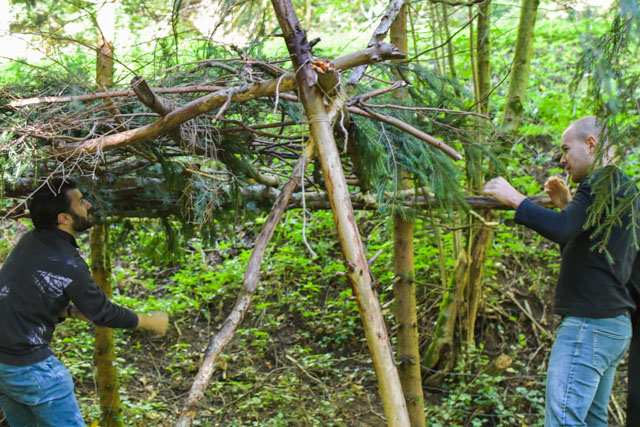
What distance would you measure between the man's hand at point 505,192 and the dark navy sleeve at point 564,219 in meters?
0.15

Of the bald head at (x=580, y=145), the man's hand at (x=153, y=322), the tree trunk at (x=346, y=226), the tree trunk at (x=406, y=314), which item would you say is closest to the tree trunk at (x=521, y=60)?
the tree trunk at (x=406, y=314)

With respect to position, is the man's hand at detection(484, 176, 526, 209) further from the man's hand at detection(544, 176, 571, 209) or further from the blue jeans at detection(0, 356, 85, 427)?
the blue jeans at detection(0, 356, 85, 427)

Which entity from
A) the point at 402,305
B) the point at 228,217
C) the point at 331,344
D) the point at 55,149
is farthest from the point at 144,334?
the point at 55,149

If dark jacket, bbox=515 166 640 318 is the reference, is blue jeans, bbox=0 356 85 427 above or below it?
below

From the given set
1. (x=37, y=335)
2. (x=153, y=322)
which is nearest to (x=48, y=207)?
(x=37, y=335)

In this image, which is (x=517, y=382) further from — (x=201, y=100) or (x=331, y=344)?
(x=201, y=100)

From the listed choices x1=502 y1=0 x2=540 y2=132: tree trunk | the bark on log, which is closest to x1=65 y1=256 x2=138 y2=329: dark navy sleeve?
the bark on log

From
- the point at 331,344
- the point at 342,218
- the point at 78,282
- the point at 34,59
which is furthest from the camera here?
the point at 331,344

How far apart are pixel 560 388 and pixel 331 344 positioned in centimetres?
457

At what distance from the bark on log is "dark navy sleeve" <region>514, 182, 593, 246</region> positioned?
4.34 feet

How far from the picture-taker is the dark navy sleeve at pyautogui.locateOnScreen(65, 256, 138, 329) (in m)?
3.13

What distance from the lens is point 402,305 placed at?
4.69 metres

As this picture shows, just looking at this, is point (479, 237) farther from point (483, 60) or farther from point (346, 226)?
point (346, 226)

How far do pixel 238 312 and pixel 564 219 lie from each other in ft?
5.92
